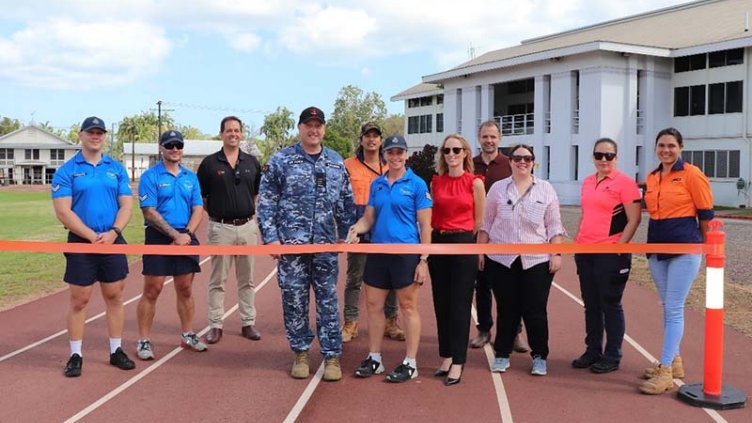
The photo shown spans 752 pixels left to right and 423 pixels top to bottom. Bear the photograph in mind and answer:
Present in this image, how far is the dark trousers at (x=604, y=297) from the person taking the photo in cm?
571

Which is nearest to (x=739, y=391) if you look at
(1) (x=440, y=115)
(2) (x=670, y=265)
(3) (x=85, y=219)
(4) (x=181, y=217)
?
(2) (x=670, y=265)

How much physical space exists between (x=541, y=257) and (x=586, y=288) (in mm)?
605

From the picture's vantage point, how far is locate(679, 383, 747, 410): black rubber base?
4.93m

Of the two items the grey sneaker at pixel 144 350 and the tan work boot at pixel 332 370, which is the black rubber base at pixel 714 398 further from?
the grey sneaker at pixel 144 350

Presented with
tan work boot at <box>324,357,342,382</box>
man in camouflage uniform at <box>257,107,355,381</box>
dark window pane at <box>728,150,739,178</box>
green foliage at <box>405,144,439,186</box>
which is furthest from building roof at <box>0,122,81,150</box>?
tan work boot at <box>324,357,342,382</box>

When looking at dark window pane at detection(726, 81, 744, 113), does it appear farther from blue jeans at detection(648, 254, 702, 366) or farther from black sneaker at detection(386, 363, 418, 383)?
black sneaker at detection(386, 363, 418, 383)

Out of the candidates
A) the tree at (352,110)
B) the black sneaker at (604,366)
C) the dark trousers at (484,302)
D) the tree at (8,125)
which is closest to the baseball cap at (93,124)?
the dark trousers at (484,302)

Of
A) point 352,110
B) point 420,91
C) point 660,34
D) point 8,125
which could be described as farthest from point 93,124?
point 8,125

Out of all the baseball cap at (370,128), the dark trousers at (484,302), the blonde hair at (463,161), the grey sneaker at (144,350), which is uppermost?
the baseball cap at (370,128)

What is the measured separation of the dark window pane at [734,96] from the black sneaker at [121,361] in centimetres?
3059

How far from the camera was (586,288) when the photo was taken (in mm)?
5969

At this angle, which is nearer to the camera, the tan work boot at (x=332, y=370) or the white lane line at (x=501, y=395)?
the white lane line at (x=501, y=395)

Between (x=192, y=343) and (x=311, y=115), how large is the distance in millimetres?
2502

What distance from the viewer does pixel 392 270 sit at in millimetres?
5562
